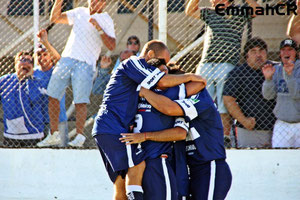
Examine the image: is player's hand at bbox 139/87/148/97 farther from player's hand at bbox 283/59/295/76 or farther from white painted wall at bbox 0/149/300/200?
player's hand at bbox 283/59/295/76

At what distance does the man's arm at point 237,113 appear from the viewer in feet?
23.2

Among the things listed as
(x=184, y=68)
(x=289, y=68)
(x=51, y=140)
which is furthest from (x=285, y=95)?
(x=51, y=140)

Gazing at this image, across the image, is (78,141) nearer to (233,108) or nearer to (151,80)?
(233,108)

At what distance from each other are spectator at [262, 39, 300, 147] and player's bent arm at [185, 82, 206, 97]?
84.9 inches

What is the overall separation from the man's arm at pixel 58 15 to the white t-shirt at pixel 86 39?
263 mm

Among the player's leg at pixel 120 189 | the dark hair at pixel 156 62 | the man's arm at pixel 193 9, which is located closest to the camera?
the player's leg at pixel 120 189

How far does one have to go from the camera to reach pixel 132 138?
15.5ft

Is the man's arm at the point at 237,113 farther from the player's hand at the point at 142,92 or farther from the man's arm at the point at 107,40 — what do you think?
the player's hand at the point at 142,92

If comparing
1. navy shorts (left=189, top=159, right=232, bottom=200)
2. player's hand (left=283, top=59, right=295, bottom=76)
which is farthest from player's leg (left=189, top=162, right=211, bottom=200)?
player's hand (left=283, top=59, right=295, bottom=76)

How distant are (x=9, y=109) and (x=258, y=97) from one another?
10.2 ft

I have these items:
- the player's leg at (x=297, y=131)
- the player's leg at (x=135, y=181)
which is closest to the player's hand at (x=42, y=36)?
the player's leg at (x=297, y=131)

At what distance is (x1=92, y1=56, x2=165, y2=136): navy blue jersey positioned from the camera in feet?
15.8

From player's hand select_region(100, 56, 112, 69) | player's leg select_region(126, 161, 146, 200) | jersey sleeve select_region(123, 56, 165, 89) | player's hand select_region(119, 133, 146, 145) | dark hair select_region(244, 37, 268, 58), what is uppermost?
jersey sleeve select_region(123, 56, 165, 89)

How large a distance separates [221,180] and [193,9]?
2977 mm
